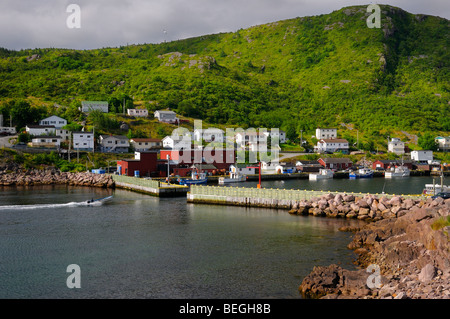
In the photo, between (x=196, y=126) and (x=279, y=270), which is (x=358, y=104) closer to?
(x=196, y=126)

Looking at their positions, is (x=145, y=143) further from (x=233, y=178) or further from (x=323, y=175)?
(x=323, y=175)

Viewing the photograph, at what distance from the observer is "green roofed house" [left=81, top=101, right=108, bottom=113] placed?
117625 mm

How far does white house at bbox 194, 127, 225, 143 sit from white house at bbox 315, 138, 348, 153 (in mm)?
27669

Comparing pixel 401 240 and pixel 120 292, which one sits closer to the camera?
pixel 120 292

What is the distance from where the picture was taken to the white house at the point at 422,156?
109m

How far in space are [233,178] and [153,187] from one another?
20.9 meters

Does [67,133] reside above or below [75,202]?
above

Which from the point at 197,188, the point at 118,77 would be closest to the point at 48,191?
the point at 197,188

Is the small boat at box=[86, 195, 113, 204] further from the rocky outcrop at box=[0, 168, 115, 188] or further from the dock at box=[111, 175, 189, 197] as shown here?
the rocky outcrop at box=[0, 168, 115, 188]

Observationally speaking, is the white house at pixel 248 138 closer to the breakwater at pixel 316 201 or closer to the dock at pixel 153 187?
the dock at pixel 153 187

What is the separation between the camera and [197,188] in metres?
50.3

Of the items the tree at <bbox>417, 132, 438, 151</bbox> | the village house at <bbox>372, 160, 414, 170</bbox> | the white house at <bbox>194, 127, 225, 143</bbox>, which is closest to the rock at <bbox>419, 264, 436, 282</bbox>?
the village house at <bbox>372, 160, 414, 170</bbox>

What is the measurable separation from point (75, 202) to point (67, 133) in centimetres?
5108

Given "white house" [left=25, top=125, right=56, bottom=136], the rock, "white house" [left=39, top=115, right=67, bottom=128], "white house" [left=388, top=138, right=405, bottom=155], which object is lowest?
the rock
